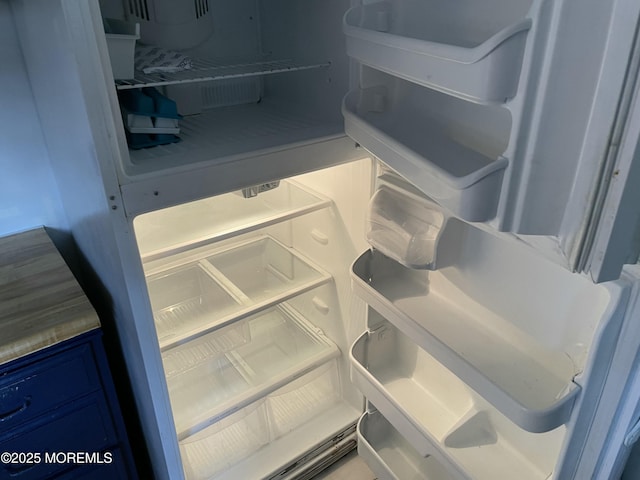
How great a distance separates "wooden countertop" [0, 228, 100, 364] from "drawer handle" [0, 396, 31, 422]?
0.45ft

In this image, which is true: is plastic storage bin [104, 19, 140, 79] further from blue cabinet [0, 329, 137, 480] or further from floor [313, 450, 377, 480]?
floor [313, 450, 377, 480]

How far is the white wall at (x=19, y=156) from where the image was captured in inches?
52.9

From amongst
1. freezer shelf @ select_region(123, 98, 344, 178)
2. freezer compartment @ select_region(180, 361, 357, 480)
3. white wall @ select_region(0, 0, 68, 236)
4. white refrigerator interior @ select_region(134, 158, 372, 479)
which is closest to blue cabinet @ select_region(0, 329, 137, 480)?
white refrigerator interior @ select_region(134, 158, 372, 479)

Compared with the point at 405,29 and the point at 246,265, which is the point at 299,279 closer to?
the point at 246,265

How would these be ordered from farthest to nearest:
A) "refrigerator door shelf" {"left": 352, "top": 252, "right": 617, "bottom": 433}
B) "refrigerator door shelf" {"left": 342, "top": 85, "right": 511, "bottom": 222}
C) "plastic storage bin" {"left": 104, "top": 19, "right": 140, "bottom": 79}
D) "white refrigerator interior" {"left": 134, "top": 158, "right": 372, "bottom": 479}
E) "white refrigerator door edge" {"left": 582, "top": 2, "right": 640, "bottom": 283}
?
1. "white refrigerator interior" {"left": 134, "top": 158, "right": 372, "bottom": 479}
2. "plastic storage bin" {"left": 104, "top": 19, "right": 140, "bottom": 79}
3. "refrigerator door shelf" {"left": 352, "top": 252, "right": 617, "bottom": 433}
4. "refrigerator door shelf" {"left": 342, "top": 85, "right": 511, "bottom": 222}
5. "white refrigerator door edge" {"left": 582, "top": 2, "right": 640, "bottom": 283}

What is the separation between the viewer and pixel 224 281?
1614mm

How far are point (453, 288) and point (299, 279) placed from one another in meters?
0.80

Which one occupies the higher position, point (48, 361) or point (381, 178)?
point (381, 178)

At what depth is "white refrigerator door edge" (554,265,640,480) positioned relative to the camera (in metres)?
0.71

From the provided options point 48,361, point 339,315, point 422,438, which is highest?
point 48,361

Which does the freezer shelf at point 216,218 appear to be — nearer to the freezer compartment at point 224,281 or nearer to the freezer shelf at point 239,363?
the freezer compartment at point 224,281

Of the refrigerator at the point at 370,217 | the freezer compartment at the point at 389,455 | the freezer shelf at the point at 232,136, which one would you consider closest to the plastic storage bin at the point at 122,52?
the refrigerator at the point at 370,217

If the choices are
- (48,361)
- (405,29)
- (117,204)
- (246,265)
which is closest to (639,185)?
(405,29)

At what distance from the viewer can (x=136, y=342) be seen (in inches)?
42.4
